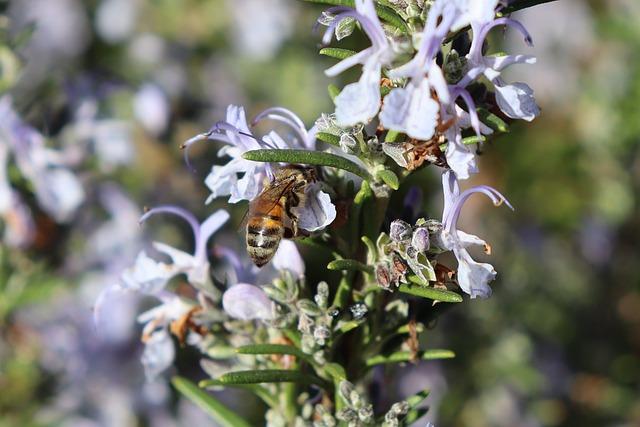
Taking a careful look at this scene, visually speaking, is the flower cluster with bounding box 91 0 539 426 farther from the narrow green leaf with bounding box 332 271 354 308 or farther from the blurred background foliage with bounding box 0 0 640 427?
the blurred background foliage with bounding box 0 0 640 427

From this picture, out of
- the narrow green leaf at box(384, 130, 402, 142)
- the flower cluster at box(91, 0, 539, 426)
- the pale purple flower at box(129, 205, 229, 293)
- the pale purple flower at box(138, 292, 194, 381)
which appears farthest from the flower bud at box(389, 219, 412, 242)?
the pale purple flower at box(138, 292, 194, 381)

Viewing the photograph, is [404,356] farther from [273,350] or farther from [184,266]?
[184,266]

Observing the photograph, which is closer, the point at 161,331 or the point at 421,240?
the point at 421,240

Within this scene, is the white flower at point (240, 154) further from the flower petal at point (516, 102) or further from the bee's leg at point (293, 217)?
the flower petal at point (516, 102)

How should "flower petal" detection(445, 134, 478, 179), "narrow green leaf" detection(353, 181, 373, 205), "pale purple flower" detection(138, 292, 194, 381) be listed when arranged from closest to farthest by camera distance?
"flower petal" detection(445, 134, 478, 179) < "narrow green leaf" detection(353, 181, 373, 205) < "pale purple flower" detection(138, 292, 194, 381)

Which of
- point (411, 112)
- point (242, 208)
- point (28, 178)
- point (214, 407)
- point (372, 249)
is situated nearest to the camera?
point (411, 112)

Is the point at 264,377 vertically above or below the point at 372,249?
below

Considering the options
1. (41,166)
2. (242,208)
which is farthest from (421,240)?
(242,208)
